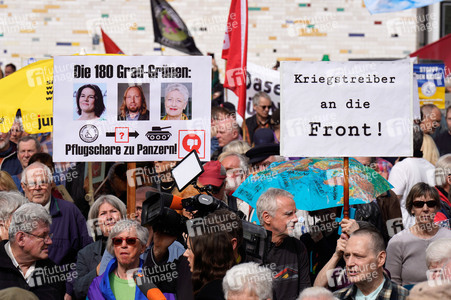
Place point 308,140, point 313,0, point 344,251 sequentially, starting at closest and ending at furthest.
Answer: point 344,251 → point 308,140 → point 313,0

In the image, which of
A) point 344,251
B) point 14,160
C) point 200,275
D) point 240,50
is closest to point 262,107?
point 240,50

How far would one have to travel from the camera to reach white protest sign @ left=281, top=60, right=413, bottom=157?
223 inches

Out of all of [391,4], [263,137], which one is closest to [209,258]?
[391,4]

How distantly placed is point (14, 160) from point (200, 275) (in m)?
A: 4.50

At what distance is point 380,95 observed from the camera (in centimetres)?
568

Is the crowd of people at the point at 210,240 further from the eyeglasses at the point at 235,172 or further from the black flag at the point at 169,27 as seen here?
the black flag at the point at 169,27

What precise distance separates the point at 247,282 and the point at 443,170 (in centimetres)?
370

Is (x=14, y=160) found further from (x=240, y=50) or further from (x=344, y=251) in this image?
(x=344, y=251)

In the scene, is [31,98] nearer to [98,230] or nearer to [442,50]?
[98,230]

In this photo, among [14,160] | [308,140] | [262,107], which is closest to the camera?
[308,140]

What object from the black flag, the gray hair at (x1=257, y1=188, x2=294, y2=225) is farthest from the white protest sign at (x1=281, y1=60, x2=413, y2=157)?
the black flag

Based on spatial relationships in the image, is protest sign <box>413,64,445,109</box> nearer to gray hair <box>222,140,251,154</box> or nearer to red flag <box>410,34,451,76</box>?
red flag <box>410,34,451,76</box>

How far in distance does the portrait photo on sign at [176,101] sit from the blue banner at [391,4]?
2.23 meters

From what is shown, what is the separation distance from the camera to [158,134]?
636cm
